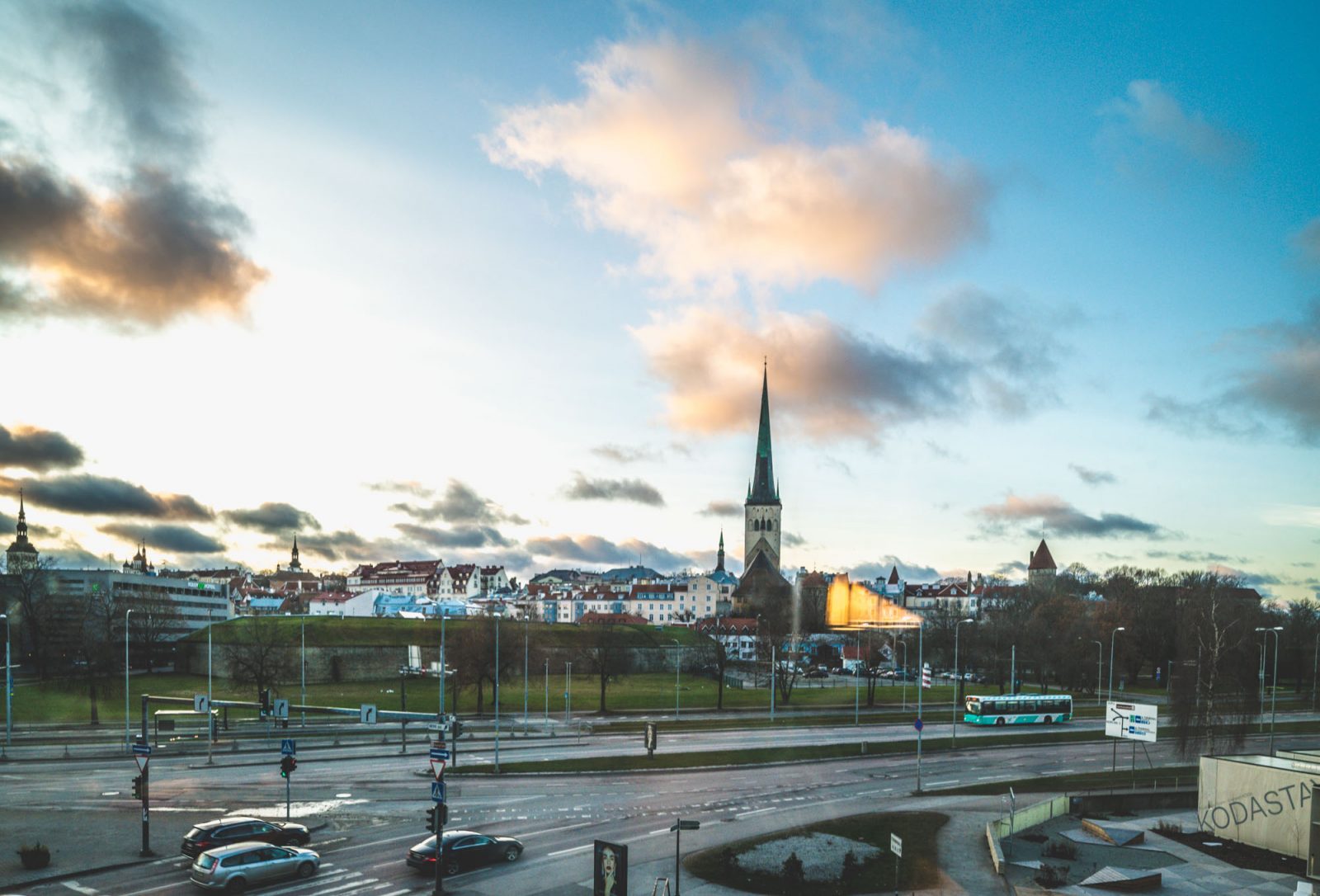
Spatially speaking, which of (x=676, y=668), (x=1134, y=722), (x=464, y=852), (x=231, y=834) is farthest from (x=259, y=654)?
(x=676, y=668)

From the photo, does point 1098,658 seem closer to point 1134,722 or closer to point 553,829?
point 1134,722

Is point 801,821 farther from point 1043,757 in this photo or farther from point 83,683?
point 83,683

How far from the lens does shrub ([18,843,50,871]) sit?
25891 millimetres

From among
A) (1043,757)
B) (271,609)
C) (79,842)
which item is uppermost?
(79,842)

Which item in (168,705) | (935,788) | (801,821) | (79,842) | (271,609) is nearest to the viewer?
(79,842)

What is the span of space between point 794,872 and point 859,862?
2.92 metres

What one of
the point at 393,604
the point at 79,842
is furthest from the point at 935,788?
the point at 393,604

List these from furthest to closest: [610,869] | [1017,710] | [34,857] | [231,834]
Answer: [1017,710] < [231,834] < [34,857] < [610,869]

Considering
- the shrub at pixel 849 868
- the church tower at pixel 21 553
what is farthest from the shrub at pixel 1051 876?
the church tower at pixel 21 553

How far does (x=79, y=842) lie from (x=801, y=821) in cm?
2447

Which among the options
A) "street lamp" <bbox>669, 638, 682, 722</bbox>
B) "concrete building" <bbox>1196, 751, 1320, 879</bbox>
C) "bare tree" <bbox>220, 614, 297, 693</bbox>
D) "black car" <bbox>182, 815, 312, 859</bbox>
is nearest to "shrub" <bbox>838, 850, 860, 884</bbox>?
"concrete building" <bbox>1196, 751, 1320, 879</bbox>

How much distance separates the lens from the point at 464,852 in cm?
2656

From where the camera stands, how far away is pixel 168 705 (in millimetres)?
73625

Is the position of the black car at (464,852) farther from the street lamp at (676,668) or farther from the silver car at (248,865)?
the street lamp at (676,668)
